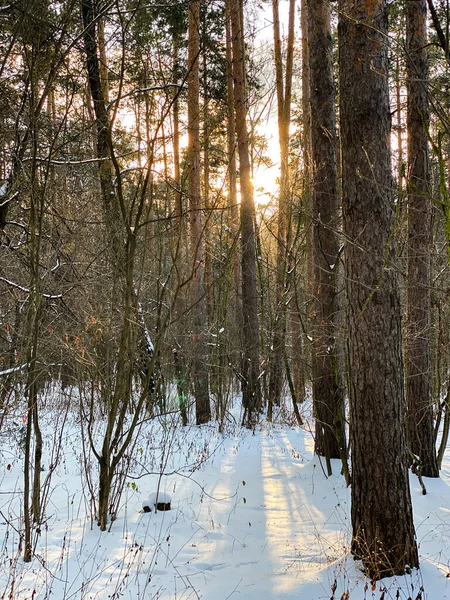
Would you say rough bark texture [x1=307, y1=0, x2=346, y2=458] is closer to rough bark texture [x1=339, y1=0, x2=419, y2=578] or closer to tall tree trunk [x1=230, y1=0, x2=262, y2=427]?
rough bark texture [x1=339, y1=0, x2=419, y2=578]

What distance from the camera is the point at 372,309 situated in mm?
3258

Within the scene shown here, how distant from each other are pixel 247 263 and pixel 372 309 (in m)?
6.73

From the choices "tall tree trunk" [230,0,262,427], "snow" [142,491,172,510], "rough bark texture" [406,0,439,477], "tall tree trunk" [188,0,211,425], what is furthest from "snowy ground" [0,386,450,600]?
"tall tree trunk" [230,0,262,427]

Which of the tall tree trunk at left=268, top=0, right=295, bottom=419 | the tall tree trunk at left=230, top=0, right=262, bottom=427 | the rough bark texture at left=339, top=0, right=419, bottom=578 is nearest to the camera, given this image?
the rough bark texture at left=339, top=0, right=419, bottom=578

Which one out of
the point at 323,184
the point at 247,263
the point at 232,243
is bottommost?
the point at 232,243

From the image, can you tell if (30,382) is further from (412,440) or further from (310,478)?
(412,440)

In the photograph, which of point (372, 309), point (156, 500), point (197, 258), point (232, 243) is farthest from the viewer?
point (197, 258)

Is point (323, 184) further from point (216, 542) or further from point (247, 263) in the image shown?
point (216, 542)

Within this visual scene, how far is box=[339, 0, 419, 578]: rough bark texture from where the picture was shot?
10.4 feet

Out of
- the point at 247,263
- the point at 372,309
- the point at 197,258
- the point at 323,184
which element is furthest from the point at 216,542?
the point at 247,263

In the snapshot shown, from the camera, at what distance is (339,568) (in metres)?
3.24

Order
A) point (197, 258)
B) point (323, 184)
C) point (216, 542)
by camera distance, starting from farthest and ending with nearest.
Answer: point (197, 258)
point (323, 184)
point (216, 542)

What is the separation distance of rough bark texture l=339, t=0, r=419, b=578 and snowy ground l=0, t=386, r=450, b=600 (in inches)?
14.0

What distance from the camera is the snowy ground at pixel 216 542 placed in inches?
121
